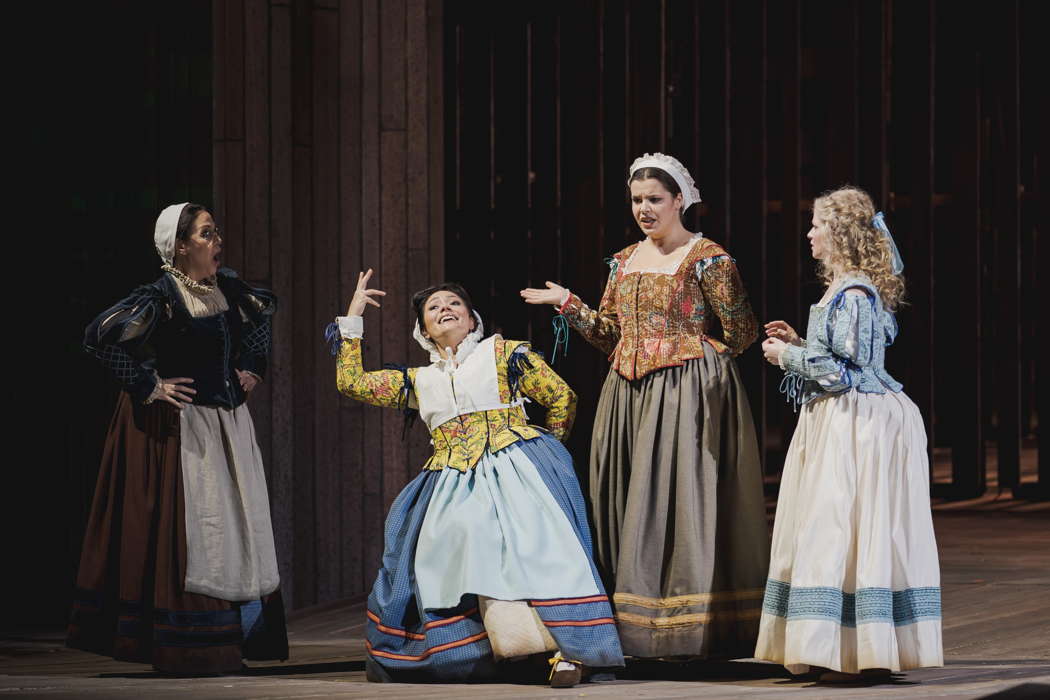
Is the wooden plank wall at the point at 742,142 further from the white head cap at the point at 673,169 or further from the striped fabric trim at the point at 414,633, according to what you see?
the striped fabric trim at the point at 414,633

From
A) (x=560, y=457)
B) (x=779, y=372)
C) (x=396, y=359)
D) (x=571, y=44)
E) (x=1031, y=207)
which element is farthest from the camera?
(x=1031, y=207)

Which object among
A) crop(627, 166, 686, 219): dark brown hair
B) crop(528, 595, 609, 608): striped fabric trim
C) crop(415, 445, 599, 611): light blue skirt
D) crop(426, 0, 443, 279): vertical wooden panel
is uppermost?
crop(426, 0, 443, 279): vertical wooden panel

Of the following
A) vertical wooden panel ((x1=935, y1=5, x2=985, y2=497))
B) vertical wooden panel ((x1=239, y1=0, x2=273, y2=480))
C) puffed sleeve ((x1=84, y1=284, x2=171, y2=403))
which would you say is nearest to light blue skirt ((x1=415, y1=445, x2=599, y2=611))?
puffed sleeve ((x1=84, y1=284, x2=171, y2=403))

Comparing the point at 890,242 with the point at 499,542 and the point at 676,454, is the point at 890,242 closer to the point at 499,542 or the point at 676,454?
the point at 676,454

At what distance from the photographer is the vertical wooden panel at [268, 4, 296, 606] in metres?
5.63

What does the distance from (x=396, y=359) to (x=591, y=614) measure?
2.01 m

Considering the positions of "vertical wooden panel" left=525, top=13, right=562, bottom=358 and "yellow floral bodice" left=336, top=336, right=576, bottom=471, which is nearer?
"yellow floral bodice" left=336, top=336, right=576, bottom=471

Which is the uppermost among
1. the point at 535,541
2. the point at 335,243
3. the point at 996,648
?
the point at 335,243

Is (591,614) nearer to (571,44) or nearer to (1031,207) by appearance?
(571,44)

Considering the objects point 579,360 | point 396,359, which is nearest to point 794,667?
point 396,359

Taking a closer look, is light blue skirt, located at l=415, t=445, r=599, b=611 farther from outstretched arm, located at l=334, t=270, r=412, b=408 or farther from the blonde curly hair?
the blonde curly hair

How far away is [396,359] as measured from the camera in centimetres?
582

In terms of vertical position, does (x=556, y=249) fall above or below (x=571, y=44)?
below

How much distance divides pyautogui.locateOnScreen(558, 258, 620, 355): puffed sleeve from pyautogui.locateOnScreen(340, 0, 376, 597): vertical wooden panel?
1.58 m
